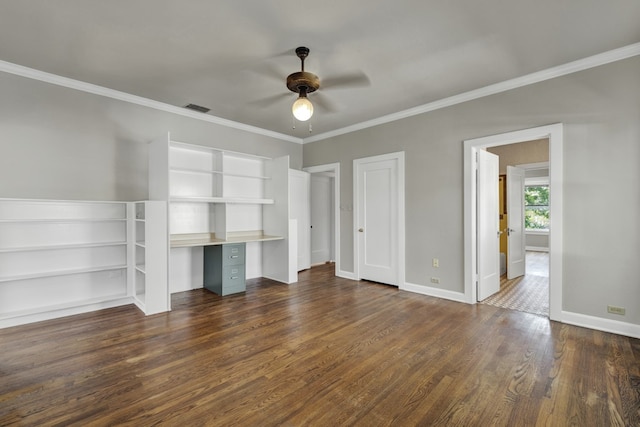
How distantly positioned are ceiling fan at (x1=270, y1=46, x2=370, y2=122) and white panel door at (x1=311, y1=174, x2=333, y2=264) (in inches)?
134

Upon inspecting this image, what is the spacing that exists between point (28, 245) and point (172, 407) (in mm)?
2840

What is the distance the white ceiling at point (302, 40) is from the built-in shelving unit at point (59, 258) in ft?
5.21

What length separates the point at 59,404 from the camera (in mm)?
1908

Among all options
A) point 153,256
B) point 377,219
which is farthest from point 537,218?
point 153,256

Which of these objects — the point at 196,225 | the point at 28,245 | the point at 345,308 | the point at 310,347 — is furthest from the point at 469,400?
the point at 28,245

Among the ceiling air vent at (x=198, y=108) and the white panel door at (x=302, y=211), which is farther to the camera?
the white panel door at (x=302, y=211)

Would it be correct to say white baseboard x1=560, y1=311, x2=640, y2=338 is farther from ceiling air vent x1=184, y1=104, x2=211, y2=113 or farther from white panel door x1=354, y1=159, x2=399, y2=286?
ceiling air vent x1=184, y1=104, x2=211, y2=113

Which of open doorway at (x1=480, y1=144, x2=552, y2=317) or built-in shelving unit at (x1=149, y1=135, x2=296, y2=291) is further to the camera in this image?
built-in shelving unit at (x1=149, y1=135, x2=296, y2=291)

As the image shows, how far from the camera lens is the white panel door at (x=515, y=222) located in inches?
208

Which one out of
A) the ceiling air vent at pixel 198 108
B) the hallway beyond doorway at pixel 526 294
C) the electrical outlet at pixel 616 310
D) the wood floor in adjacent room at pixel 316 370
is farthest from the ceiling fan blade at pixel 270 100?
the electrical outlet at pixel 616 310

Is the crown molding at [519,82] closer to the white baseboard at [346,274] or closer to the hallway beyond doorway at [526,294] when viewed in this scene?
the white baseboard at [346,274]

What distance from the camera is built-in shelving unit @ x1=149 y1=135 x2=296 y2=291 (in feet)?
14.3

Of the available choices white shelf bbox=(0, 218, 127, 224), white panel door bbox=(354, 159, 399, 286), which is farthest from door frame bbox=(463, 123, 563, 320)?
white shelf bbox=(0, 218, 127, 224)

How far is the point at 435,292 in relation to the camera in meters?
4.30
